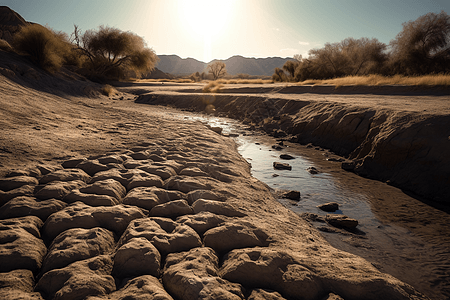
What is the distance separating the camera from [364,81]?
13805 millimetres

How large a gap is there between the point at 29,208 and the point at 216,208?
188cm

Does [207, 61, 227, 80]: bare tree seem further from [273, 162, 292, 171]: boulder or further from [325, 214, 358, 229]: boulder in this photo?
[325, 214, 358, 229]: boulder

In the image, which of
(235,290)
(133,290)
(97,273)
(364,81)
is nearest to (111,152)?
(97,273)

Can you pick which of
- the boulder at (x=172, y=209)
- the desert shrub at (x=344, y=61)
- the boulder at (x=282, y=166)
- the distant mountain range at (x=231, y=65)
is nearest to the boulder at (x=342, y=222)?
the boulder at (x=172, y=209)

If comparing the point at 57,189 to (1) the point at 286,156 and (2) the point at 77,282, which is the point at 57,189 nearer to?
(2) the point at 77,282

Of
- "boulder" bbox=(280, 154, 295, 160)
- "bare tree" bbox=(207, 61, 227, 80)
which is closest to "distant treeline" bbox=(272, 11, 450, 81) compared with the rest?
"boulder" bbox=(280, 154, 295, 160)

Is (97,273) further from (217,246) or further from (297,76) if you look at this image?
(297,76)

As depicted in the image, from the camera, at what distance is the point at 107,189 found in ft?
9.74

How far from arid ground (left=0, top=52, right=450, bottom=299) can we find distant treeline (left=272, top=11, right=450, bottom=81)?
16.9m

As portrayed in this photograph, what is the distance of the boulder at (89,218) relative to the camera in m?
2.26

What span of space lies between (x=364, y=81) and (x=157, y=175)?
14.0 metres

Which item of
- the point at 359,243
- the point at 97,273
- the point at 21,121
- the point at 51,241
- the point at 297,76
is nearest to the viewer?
the point at 97,273

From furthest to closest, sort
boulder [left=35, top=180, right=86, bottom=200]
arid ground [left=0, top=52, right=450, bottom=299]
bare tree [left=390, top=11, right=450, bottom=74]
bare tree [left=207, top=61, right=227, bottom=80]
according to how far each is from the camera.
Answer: bare tree [left=207, top=61, right=227, bottom=80] → bare tree [left=390, top=11, right=450, bottom=74] → boulder [left=35, top=180, right=86, bottom=200] → arid ground [left=0, top=52, right=450, bottom=299]

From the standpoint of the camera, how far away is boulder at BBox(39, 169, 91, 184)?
306 cm
